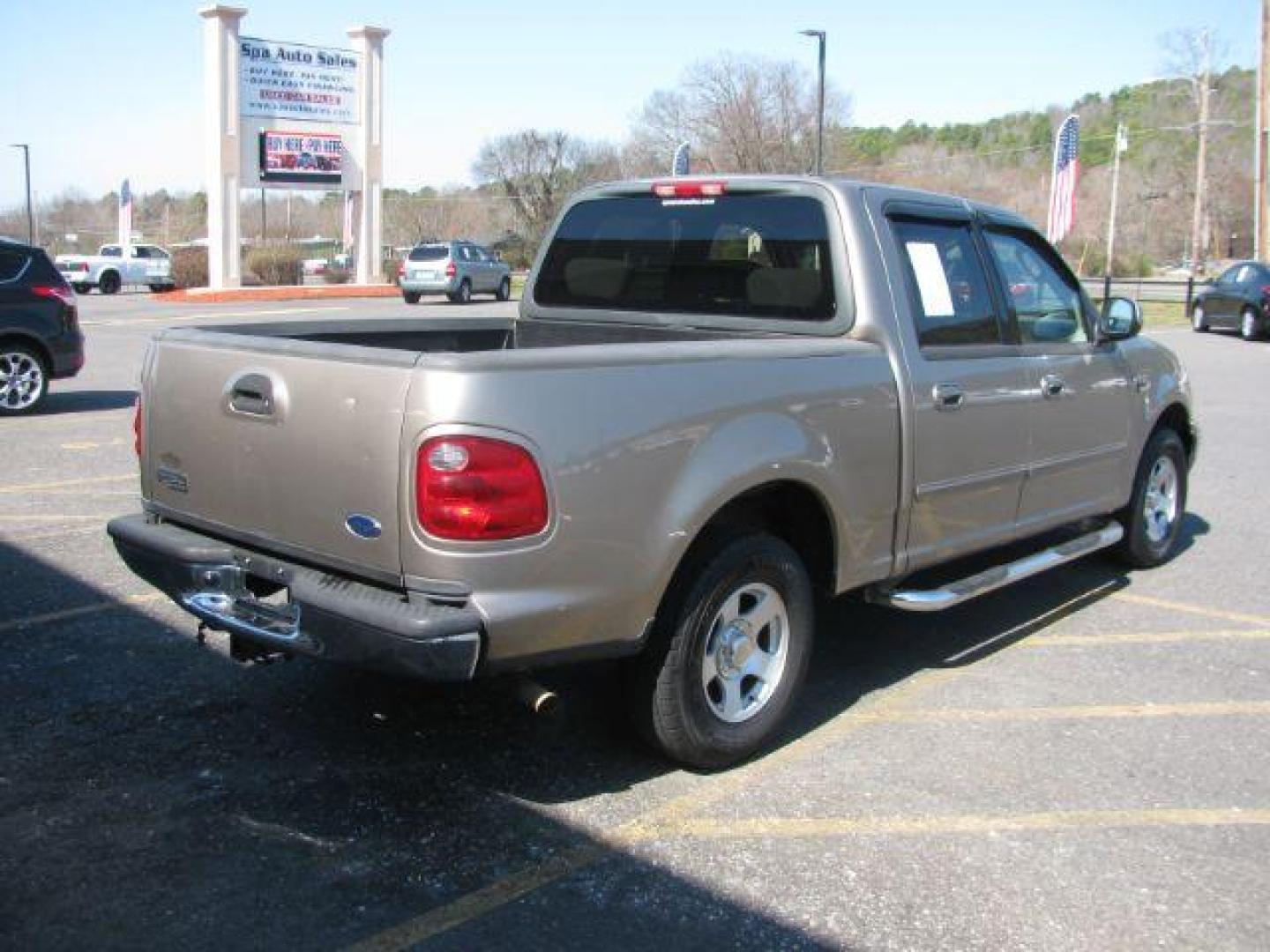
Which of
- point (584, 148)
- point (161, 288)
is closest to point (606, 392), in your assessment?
point (161, 288)

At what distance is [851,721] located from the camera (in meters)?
4.57

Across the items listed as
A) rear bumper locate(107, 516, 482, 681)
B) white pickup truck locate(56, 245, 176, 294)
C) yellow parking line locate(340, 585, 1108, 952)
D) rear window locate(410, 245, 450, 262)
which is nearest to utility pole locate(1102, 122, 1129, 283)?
rear window locate(410, 245, 450, 262)

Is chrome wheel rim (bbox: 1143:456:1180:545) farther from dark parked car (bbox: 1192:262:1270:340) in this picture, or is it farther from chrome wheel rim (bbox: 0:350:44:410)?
dark parked car (bbox: 1192:262:1270:340)

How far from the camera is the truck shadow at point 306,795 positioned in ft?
10.3

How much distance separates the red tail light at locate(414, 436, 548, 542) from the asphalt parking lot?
954 mm

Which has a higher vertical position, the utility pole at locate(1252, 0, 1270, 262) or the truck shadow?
the utility pole at locate(1252, 0, 1270, 262)

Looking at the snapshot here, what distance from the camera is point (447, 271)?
3341cm

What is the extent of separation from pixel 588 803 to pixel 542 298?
2.61 m

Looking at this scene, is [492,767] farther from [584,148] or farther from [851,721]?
[584,148]

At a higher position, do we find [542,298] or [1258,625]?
[542,298]

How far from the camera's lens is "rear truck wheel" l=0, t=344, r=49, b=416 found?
38.3 feet

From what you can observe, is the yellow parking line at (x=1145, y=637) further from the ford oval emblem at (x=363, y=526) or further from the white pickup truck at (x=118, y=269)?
the white pickup truck at (x=118, y=269)

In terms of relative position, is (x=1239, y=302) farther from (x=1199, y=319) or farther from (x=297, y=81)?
(x=297, y=81)

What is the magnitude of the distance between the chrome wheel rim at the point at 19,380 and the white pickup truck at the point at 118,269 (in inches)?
1156
